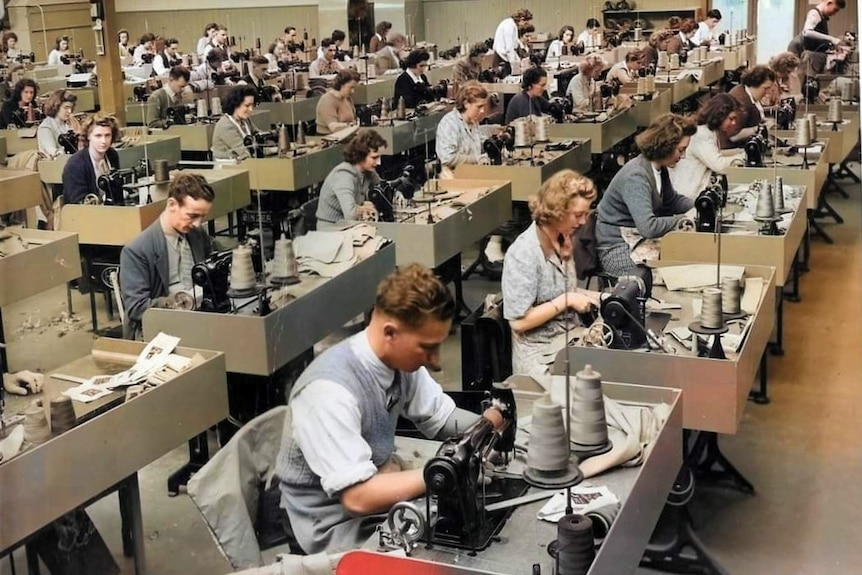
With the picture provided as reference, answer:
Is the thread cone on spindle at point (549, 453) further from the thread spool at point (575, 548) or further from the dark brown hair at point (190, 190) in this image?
the dark brown hair at point (190, 190)

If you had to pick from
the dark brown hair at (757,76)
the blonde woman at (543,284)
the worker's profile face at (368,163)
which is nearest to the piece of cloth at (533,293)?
the blonde woman at (543,284)

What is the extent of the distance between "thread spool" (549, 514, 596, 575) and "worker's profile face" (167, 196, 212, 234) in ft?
7.66

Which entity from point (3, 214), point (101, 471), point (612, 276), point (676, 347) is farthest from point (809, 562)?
point (3, 214)

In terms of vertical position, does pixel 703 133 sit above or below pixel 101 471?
above

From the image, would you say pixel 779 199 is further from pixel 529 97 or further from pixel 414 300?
pixel 414 300

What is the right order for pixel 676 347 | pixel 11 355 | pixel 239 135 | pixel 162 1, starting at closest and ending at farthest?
1. pixel 676 347
2. pixel 11 355
3. pixel 162 1
4. pixel 239 135

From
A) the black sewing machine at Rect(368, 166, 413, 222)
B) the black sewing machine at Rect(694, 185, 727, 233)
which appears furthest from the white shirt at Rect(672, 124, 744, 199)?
the black sewing machine at Rect(368, 166, 413, 222)

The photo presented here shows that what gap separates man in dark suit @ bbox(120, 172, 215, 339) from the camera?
3.72 metres

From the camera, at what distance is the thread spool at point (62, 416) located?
258 cm

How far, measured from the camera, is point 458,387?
139 inches

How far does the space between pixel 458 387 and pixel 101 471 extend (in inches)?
50.8

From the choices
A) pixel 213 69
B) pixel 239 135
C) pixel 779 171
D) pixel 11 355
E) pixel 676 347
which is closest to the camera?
pixel 676 347

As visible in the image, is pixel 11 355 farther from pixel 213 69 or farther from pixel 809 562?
pixel 809 562

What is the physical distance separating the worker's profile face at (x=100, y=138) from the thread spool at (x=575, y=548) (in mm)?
3619
